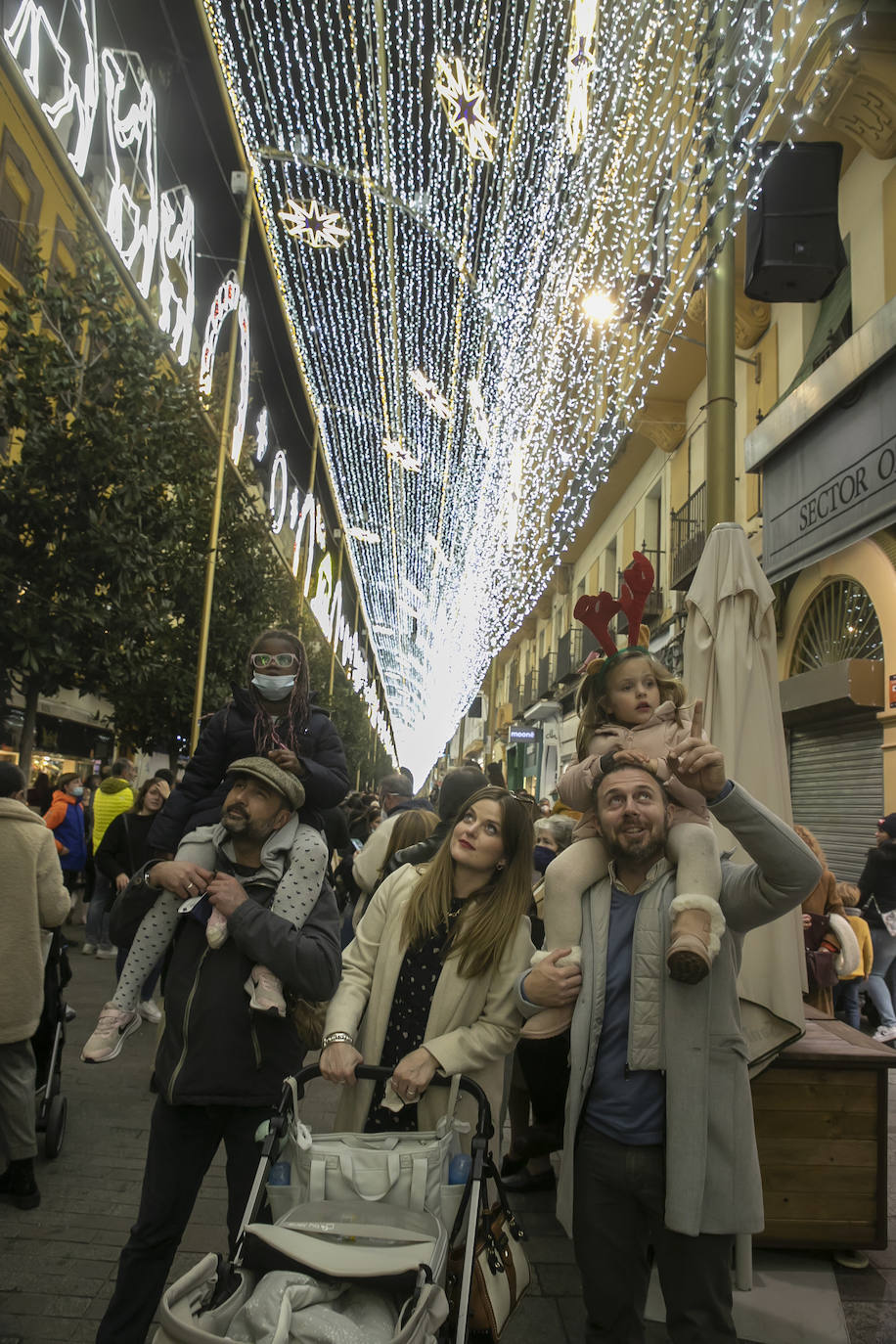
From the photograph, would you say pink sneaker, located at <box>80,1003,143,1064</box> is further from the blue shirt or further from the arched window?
the arched window

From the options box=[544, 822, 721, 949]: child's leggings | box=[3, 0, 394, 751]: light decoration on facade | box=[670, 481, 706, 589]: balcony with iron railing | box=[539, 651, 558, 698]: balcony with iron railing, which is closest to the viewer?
box=[544, 822, 721, 949]: child's leggings

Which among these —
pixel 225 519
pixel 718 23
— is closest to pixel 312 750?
pixel 718 23

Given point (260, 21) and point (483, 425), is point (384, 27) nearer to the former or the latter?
point (260, 21)

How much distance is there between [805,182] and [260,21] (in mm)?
9514

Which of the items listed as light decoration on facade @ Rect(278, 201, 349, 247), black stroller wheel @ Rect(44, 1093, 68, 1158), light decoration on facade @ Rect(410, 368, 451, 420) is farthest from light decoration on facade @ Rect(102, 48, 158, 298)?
black stroller wheel @ Rect(44, 1093, 68, 1158)

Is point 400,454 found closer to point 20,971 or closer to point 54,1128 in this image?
point 54,1128

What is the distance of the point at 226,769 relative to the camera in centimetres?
328

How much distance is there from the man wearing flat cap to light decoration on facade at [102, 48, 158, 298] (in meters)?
13.0

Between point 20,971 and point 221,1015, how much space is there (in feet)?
5.71

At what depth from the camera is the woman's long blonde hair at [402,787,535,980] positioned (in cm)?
272

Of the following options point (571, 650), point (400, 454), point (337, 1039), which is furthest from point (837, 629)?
point (400, 454)

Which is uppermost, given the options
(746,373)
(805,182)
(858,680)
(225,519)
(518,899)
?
(746,373)

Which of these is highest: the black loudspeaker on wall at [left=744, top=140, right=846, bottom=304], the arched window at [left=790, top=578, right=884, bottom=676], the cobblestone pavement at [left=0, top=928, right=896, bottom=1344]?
the black loudspeaker on wall at [left=744, top=140, right=846, bottom=304]

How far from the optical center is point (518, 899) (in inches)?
112
